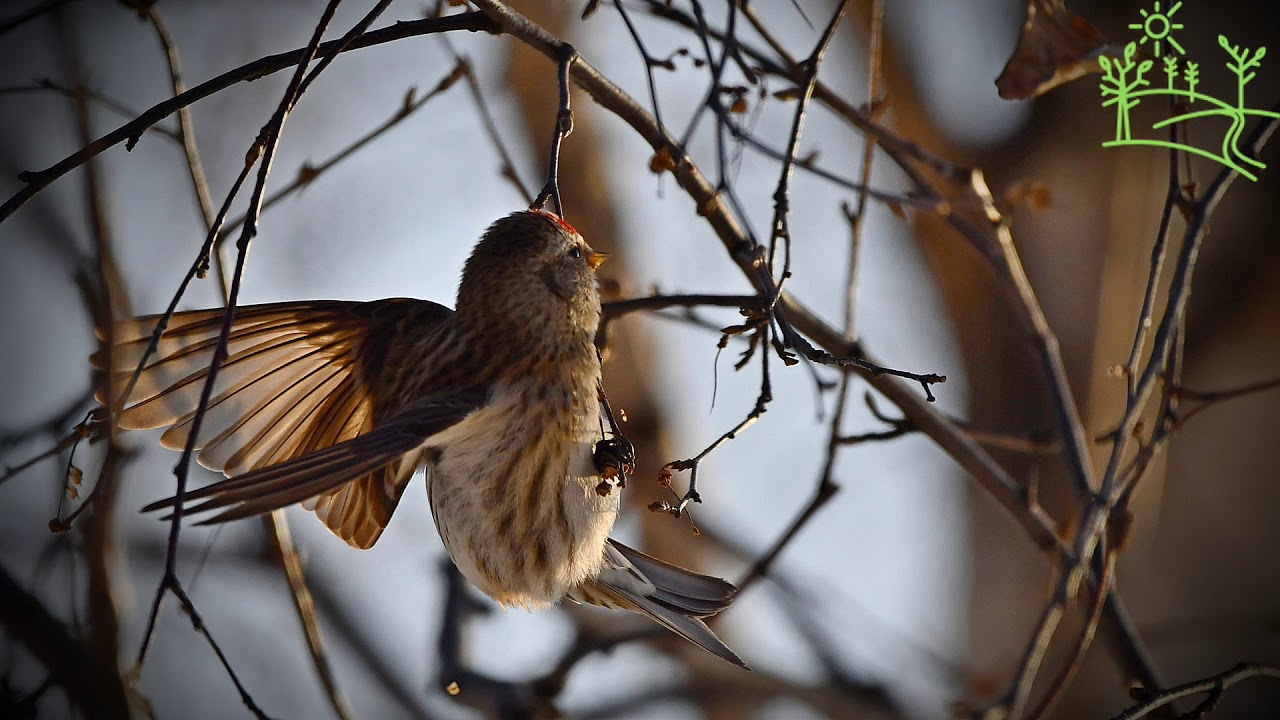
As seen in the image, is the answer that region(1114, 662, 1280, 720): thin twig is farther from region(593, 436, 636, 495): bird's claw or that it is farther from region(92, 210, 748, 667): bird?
region(593, 436, 636, 495): bird's claw

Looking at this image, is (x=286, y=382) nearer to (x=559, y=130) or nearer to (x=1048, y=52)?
(x=559, y=130)

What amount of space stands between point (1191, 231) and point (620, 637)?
2162 mm

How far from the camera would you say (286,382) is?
3039mm

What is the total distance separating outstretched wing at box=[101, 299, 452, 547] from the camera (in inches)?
112

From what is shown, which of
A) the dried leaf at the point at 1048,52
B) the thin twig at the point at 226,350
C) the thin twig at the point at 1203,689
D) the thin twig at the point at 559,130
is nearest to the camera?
the thin twig at the point at 226,350

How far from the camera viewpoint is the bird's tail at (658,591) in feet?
9.26

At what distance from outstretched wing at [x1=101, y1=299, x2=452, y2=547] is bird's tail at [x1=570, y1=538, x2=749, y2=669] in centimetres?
59

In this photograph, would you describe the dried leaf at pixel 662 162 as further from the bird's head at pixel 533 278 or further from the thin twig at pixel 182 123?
the thin twig at pixel 182 123

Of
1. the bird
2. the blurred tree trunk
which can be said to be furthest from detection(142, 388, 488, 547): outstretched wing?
the blurred tree trunk

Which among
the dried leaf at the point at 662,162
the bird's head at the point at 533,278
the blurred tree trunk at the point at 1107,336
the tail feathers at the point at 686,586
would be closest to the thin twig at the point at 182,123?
the bird's head at the point at 533,278

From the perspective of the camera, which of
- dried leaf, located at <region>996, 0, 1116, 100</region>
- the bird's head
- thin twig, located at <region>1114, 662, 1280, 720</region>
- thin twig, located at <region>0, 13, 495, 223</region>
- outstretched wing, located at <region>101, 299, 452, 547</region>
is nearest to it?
thin twig, located at <region>0, 13, 495, 223</region>

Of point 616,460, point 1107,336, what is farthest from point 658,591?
point 1107,336

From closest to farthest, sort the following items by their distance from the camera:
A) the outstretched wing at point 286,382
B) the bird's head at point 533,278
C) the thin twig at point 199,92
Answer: the thin twig at point 199,92, the bird's head at point 533,278, the outstretched wing at point 286,382

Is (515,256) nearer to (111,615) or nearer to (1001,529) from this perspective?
(111,615)
